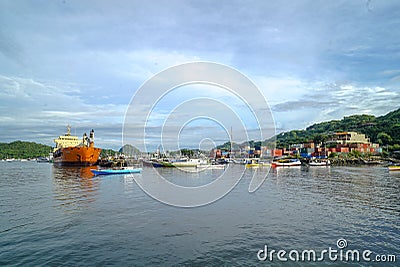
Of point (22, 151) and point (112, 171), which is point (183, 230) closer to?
point (112, 171)

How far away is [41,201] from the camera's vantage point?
18656 millimetres

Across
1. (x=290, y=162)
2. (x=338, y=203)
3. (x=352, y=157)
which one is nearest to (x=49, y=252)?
(x=338, y=203)

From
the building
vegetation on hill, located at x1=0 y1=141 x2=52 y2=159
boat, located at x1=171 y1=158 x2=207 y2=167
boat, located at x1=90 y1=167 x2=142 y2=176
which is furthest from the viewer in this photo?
vegetation on hill, located at x1=0 y1=141 x2=52 y2=159

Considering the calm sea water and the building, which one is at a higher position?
the building

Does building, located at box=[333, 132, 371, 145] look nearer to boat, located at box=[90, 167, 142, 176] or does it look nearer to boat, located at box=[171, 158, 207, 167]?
boat, located at box=[171, 158, 207, 167]

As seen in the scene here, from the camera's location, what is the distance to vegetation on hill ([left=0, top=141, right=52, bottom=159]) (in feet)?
542

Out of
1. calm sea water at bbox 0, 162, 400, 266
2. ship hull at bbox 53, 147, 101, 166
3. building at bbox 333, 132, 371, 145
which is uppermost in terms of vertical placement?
building at bbox 333, 132, 371, 145

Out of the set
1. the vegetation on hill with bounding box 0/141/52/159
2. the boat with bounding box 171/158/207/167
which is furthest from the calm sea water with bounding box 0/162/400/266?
the vegetation on hill with bounding box 0/141/52/159

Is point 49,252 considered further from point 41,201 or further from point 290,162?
point 290,162

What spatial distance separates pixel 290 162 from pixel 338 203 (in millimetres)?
57419

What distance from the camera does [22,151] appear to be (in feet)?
558

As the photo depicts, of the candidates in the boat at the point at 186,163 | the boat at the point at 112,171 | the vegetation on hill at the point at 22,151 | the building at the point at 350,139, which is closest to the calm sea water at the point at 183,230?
the boat at the point at 112,171

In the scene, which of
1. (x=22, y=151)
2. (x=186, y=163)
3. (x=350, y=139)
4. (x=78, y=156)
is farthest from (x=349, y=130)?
(x=22, y=151)

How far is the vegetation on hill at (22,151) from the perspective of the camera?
16523 cm
